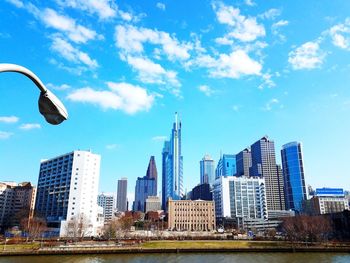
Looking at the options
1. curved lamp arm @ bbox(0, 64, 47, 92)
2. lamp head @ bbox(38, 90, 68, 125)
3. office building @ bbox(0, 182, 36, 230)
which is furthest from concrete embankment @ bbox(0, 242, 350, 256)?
office building @ bbox(0, 182, 36, 230)

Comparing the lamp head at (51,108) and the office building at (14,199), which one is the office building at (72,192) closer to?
the office building at (14,199)

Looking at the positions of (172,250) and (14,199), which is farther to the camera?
(14,199)

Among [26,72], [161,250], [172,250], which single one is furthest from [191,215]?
[26,72]

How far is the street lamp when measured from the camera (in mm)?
4581

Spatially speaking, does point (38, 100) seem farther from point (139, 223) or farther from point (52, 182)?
point (139, 223)

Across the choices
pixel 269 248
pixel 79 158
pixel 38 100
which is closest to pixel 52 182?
pixel 79 158

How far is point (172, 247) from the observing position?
7656cm

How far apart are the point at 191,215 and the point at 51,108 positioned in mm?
192008

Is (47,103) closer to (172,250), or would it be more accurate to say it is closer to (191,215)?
(172,250)

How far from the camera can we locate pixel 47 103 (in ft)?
15.6

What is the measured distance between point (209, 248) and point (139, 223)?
333ft

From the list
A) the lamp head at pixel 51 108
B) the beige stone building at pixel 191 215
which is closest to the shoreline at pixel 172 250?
the lamp head at pixel 51 108

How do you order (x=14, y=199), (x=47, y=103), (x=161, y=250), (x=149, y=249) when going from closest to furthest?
(x=47, y=103)
(x=161, y=250)
(x=149, y=249)
(x=14, y=199)

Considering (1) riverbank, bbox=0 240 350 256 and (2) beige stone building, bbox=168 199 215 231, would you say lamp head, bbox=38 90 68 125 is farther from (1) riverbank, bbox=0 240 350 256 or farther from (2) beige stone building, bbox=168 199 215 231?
(2) beige stone building, bbox=168 199 215 231
